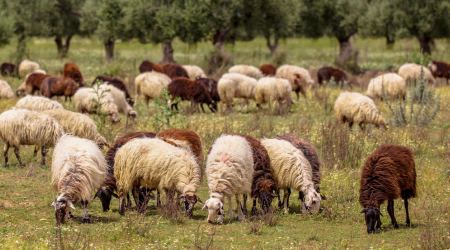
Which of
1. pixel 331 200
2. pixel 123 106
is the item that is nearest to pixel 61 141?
pixel 331 200

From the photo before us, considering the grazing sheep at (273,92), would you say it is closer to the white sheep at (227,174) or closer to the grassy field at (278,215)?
the grassy field at (278,215)

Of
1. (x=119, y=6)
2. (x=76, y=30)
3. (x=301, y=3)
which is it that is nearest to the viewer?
(x=119, y=6)

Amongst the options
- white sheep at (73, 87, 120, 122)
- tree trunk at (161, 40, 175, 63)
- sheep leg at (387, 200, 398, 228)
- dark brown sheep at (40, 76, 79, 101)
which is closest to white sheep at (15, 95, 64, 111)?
white sheep at (73, 87, 120, 122)

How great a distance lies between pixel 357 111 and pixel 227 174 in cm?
891

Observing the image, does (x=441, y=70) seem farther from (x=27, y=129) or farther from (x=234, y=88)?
(x=27, y=129)

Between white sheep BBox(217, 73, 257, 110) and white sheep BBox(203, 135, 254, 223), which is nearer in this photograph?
white sheep BBox(203, 135, 254, 223)

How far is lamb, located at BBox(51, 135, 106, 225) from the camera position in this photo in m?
11.5

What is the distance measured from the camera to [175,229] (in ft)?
37.3

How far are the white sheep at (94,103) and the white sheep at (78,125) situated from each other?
13.1 ft

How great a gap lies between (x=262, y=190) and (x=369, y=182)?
1784 mm

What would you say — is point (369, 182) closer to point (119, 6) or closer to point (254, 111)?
point (254, 111)

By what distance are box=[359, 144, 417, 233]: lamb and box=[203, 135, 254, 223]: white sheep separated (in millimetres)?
1875

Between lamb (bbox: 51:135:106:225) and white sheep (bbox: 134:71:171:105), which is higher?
lamb (bbox: 51:135:106:225)

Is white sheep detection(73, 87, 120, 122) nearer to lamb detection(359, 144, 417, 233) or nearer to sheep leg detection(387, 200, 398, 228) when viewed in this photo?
A: lamb detection(359, 144, 417, 233)
